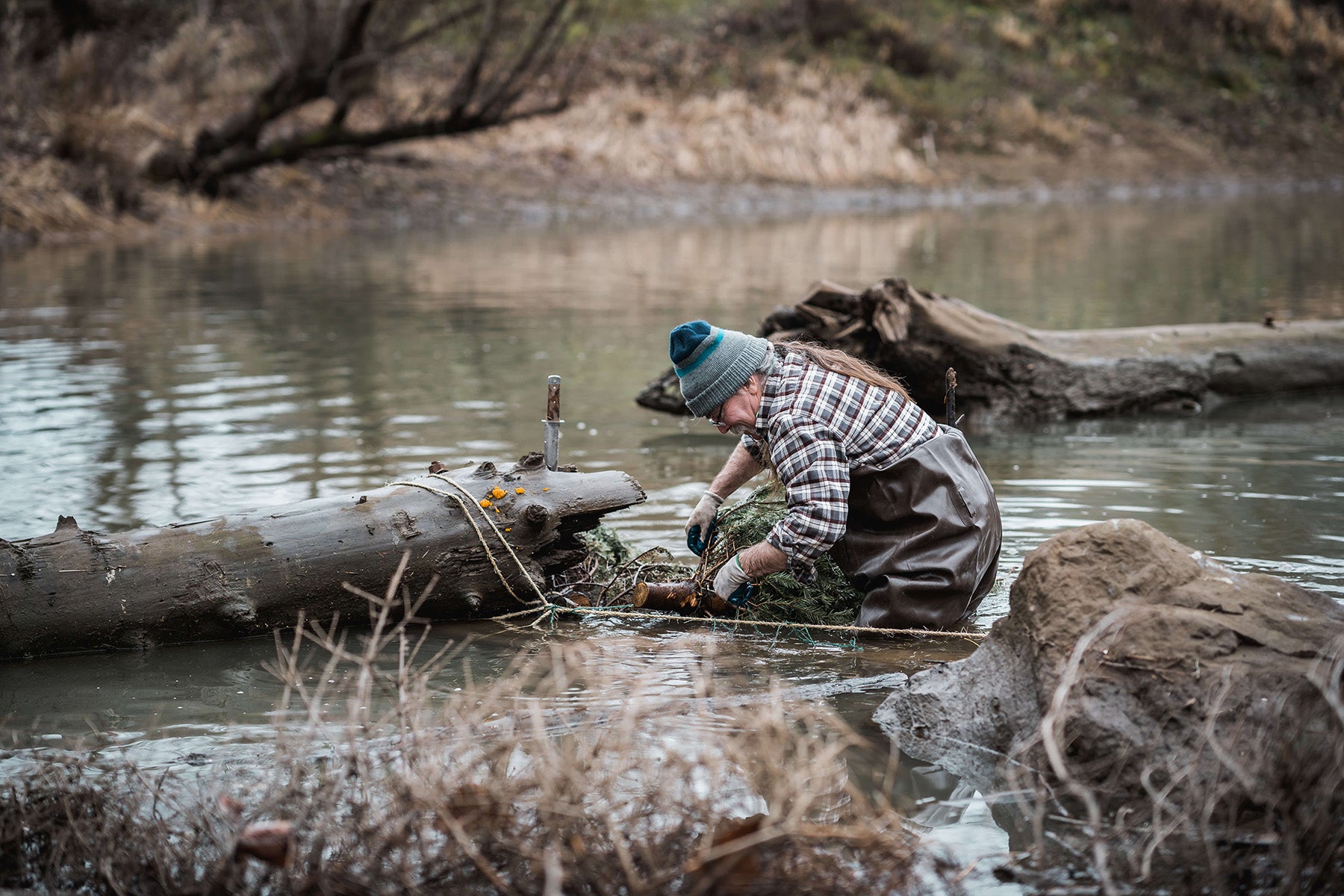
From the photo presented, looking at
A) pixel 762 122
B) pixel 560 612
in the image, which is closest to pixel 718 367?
pixel 560 612

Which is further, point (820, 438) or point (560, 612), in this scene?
point (560, 612)

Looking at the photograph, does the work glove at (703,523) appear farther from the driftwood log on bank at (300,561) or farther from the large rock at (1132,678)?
the large rock at (1132,678)

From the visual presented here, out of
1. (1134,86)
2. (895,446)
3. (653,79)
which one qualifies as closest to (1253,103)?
(1134,86)

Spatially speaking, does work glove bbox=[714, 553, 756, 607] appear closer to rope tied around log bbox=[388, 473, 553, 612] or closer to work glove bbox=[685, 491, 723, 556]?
work glove bbox=[685, 491, 723, 556]

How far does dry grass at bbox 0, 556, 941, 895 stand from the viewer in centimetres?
285

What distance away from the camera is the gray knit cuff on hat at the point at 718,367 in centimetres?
459

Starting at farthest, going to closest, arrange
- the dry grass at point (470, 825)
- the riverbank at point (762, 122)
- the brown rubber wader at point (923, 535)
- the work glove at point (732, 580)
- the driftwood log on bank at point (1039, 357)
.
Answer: the riverbank at point (762, 122)
the driftwood log on bank at point (1039, 357)
the work glove at point (732, 580)
the brown rubber wader at point (923, 535)
the dry grass at point (470, 825)

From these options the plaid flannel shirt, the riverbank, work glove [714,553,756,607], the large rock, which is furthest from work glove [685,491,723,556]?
the riverbank

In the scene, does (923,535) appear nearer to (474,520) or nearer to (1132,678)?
(1132,678)

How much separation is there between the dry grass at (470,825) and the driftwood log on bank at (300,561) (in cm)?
130

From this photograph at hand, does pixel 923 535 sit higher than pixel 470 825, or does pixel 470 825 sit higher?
pixel 923 535

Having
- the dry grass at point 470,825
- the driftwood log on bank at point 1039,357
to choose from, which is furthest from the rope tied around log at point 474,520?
the driftwood log on bank at point 1039,357

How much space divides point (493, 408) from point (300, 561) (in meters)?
4.63

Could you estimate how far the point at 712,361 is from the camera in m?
4.59
